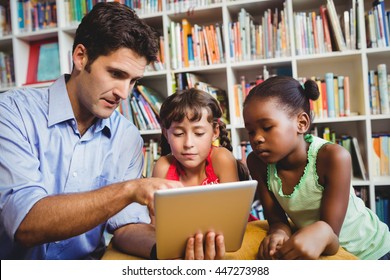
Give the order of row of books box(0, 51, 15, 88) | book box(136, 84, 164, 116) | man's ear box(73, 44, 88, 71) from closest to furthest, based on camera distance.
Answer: man's ear box(73, 44, 88, 71) < book box(136, 84, 164, 116) < row of books box(0, 51, 15, 88)

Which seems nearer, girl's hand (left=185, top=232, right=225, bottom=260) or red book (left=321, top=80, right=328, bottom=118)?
girl's hand (left=185, top=232, right=225, bottom=260)

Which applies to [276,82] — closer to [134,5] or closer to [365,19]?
[365,19]

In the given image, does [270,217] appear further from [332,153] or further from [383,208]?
[383,208]

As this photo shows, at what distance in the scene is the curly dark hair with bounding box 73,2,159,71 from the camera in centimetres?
101

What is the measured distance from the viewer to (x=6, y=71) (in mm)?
2473

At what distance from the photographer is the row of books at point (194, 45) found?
2.06m

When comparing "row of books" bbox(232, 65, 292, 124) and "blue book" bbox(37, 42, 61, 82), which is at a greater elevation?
"blue book" bbox(37, 42, 61, 82)

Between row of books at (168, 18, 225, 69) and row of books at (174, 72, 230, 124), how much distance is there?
8 cm

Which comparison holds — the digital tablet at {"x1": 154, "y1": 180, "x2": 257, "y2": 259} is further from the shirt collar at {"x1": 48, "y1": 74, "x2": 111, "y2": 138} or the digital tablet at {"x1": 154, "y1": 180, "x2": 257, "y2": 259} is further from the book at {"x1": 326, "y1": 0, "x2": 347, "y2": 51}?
the book at {"x1": 326, "y1": 0, "x2": 347, "y2": 51}

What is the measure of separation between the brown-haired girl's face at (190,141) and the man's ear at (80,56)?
14.8 inches

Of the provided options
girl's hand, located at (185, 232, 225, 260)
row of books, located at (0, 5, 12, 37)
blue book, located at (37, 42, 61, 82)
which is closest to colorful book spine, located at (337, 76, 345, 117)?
girl's hand, located at (185, 232, 225, 260)

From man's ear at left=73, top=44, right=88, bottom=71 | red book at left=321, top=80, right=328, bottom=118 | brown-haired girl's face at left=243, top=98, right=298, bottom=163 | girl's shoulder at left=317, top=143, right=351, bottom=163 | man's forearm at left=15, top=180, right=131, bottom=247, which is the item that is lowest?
man's forearm at left=15, top=180, right=131, bottom=247

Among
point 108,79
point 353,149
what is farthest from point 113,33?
point 353,149
